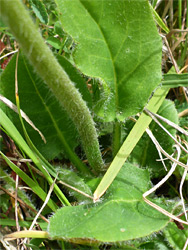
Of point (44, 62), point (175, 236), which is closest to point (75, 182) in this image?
point (175, 236)

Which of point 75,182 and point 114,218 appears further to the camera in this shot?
point 75,182

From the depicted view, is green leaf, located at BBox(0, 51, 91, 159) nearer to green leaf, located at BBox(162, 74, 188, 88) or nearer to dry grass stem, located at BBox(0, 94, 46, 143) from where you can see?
dry grass stem, located at BBox(0, 94, 46, 143)

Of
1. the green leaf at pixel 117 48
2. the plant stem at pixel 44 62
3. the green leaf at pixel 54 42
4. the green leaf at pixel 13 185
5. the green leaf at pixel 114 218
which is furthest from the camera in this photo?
the green leaf at pixel 54 42

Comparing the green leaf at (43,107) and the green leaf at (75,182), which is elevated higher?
the green leaf at (43,107)

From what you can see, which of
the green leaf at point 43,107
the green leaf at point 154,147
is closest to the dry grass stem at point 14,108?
the green leaf at point 43,107

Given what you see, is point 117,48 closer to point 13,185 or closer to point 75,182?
point 75,182

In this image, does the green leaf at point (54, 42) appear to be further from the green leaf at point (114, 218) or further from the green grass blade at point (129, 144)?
the green leaf at point (114, 218)
